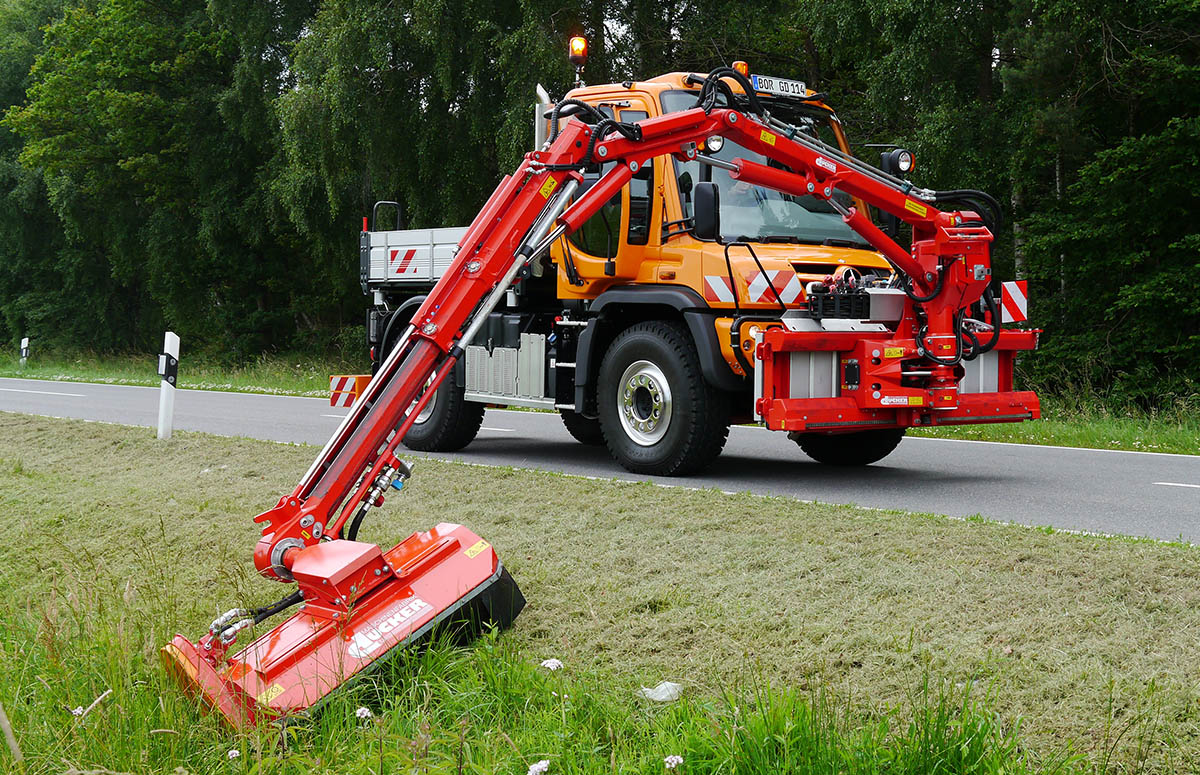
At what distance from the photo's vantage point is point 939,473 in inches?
376

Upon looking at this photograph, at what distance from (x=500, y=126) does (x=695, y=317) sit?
13.6m

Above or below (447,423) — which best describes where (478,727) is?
below

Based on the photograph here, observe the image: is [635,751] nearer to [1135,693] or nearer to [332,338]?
[1135,693]

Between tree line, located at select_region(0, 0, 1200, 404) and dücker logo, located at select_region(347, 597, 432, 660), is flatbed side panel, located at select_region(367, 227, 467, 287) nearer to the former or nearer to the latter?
tree line, located at select_region(0, 0, 1200, 404)

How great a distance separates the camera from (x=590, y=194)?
712 centimetres

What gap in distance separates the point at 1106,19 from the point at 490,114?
10904 millimetres

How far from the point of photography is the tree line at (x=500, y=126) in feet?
52.0

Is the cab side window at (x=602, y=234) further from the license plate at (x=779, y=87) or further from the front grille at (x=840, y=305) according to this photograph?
the front grille at (x=840, y=305)

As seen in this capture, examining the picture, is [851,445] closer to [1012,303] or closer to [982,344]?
[982,344]

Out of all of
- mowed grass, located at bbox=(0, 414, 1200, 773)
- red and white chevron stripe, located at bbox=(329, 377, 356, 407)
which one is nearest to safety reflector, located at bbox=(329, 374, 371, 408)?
red and white chevron stripe, located at bbox=(329, 377, 356, 407)

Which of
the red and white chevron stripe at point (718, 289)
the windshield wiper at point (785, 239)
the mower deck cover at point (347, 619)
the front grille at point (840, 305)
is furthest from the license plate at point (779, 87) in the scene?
the mower deck cover at point (347, 619)

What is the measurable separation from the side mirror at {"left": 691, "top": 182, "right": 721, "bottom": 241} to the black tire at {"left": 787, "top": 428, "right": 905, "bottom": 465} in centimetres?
213

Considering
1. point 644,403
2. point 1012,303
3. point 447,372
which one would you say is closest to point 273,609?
point 447,372


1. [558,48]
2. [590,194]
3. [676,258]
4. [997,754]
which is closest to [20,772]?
[997,754]
